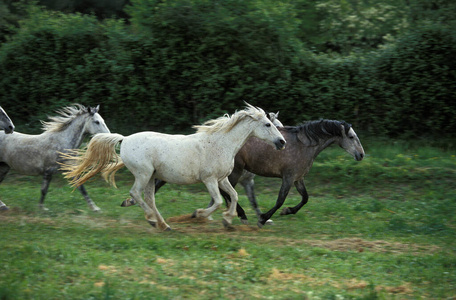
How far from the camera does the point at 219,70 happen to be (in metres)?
14.7

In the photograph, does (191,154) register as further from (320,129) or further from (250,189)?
(320,129)

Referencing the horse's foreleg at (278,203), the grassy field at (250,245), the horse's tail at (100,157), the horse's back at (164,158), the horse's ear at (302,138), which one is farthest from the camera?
the horse's ear at (302,138)

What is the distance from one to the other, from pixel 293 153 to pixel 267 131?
1.02 m

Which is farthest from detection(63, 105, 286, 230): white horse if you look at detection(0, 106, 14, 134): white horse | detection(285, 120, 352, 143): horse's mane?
detection(0, 106, 14, 134): white horse

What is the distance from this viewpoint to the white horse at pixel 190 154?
326 inches

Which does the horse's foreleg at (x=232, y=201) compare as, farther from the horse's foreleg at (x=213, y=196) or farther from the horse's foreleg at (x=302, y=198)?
the horse's foreleg at (x=302, y=198)

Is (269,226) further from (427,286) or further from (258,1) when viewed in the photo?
(258,1)

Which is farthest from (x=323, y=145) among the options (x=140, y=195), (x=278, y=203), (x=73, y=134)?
(x=73, y=134)

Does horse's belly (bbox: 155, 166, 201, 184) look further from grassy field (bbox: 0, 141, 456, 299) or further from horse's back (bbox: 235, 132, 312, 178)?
horse's back (bbox: 235, 132, 312, 178)

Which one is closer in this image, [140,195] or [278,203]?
[140,195]

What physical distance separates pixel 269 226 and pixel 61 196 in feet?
14.3

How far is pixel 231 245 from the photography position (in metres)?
7.40

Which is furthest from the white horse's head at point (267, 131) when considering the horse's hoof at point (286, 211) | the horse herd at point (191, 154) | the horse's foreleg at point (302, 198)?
the horse's hoof at point (286, 211)

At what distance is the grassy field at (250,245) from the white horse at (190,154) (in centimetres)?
57
